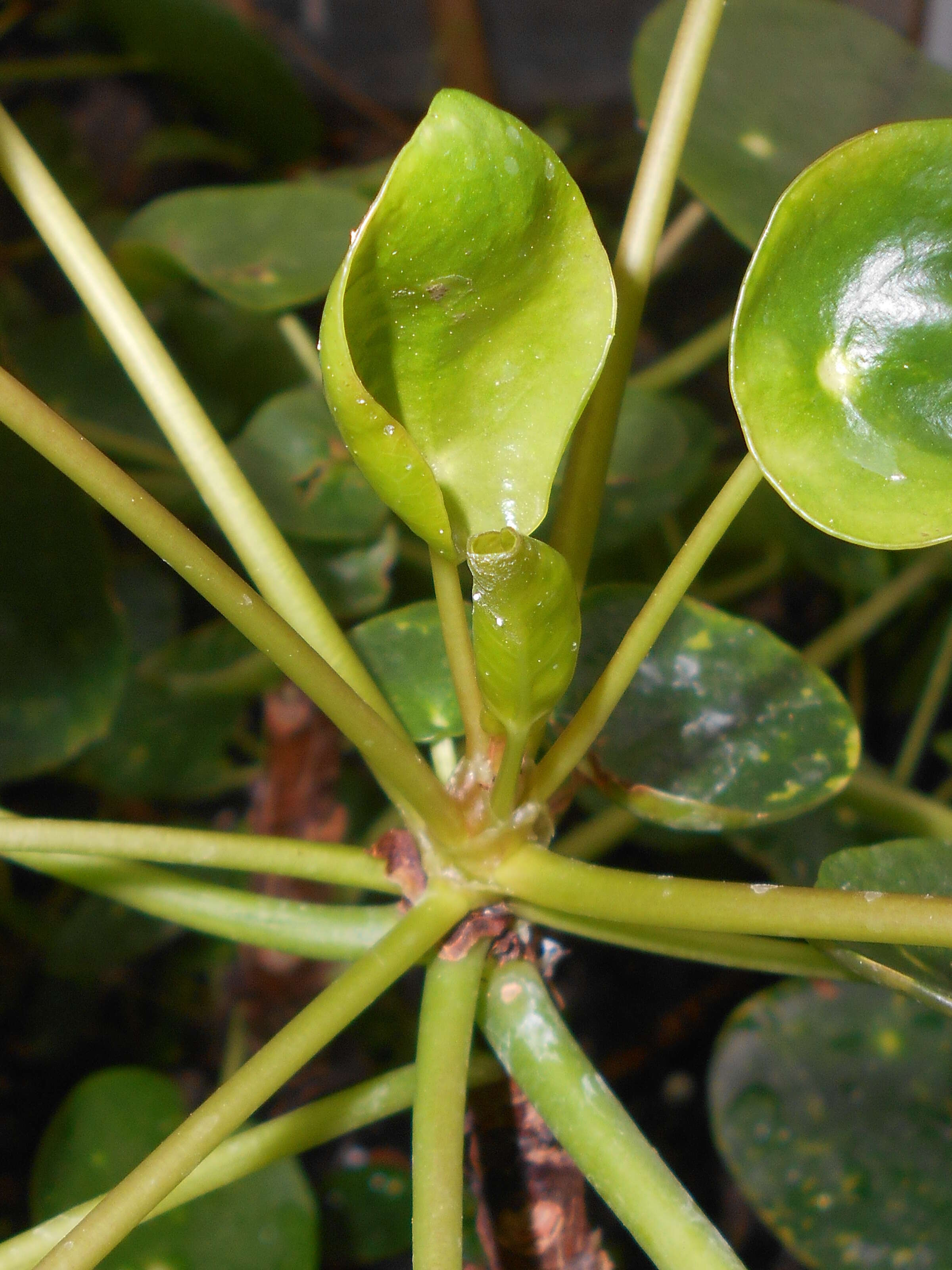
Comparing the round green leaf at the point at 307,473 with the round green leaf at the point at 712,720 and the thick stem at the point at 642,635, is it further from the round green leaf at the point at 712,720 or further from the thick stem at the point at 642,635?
the thick stem at the point at 642,635

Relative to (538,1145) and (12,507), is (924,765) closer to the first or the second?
(538,1145)

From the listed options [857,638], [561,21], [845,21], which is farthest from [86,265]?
[561,21]

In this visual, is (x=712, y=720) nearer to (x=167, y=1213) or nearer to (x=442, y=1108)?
(x=442, y=1108)

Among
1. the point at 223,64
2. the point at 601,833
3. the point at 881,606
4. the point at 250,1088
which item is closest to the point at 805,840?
the point at 601,833

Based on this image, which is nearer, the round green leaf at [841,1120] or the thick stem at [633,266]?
the thick stem at [633,266]

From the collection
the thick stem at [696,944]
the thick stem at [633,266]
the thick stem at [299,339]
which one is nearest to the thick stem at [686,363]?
the thick stem at [299,339]

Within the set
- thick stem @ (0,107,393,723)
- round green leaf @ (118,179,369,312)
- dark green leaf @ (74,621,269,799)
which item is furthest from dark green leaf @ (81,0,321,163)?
thick stem @ (0,107,393,723)
